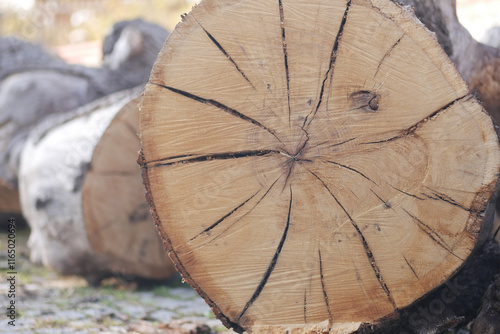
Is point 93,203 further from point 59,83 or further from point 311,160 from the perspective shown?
point 59,83

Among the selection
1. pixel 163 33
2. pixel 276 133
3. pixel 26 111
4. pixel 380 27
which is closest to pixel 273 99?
pixel 276 133

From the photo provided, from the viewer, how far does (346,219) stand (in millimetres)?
1526

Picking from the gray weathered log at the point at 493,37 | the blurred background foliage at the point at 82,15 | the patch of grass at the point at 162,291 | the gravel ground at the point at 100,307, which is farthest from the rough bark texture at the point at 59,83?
the blurred background foliage at the point at 82,15

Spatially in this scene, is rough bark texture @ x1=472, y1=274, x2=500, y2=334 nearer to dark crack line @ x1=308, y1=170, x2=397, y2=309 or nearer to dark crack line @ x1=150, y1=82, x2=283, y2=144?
dark crack line @ x1=308, y1=170, x2=397, y2=309

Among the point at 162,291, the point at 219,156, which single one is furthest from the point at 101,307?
the point at 219,156

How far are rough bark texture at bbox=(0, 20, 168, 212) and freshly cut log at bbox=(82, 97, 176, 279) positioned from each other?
112 centimetres

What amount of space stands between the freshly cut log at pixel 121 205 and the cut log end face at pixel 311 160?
1.37 metres

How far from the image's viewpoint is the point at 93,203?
9.30 ft

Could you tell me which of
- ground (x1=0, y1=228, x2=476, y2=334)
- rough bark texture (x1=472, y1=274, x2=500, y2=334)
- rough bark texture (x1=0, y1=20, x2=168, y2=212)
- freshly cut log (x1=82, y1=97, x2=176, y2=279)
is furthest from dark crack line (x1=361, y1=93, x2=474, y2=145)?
rough bark texture (x1=0, y1=20, x2=168, y2=212)

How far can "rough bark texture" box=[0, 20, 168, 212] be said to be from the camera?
396 centimetres

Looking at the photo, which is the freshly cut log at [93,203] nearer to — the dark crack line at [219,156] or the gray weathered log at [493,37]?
the dark crack line at [219,156]

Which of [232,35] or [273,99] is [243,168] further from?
[232,35]

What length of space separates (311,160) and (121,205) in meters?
1.72

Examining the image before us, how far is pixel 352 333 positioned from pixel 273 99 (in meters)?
0.77
